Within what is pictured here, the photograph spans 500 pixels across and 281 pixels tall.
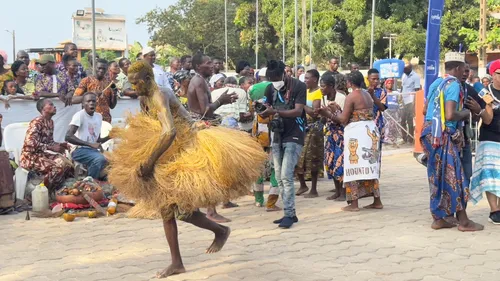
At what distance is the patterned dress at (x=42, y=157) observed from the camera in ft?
30.1

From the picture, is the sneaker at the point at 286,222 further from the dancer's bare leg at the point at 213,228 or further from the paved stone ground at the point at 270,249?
the dancer's bare leg at the point at 213,228

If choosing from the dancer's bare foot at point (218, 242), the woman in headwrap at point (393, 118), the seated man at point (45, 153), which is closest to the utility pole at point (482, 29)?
the woman in headwrap at point (393, 118)

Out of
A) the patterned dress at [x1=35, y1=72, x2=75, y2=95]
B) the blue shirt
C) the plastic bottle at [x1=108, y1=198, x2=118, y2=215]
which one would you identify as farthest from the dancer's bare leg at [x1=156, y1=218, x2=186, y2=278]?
the patterned dress at [x1=35, y1=72, x2=75, y2=95]

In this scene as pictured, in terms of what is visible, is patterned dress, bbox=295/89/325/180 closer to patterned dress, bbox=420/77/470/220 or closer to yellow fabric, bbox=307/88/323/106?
yellow fabric, bbox=307/88/323/106

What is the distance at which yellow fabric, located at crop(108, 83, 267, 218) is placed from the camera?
5.42 metres

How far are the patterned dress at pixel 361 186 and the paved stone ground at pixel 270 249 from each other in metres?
0.26

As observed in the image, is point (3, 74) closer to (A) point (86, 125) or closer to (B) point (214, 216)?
(A) point (86, 125)

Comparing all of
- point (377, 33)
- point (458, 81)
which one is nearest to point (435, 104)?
point (458, 81)

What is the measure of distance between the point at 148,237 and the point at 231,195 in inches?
78.4

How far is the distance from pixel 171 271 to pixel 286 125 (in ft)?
8.50

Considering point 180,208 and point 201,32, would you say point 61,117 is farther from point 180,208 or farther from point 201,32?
point 201,32

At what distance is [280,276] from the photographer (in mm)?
5742

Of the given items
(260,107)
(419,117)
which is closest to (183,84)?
(260,107)

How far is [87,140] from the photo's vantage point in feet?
31.2
